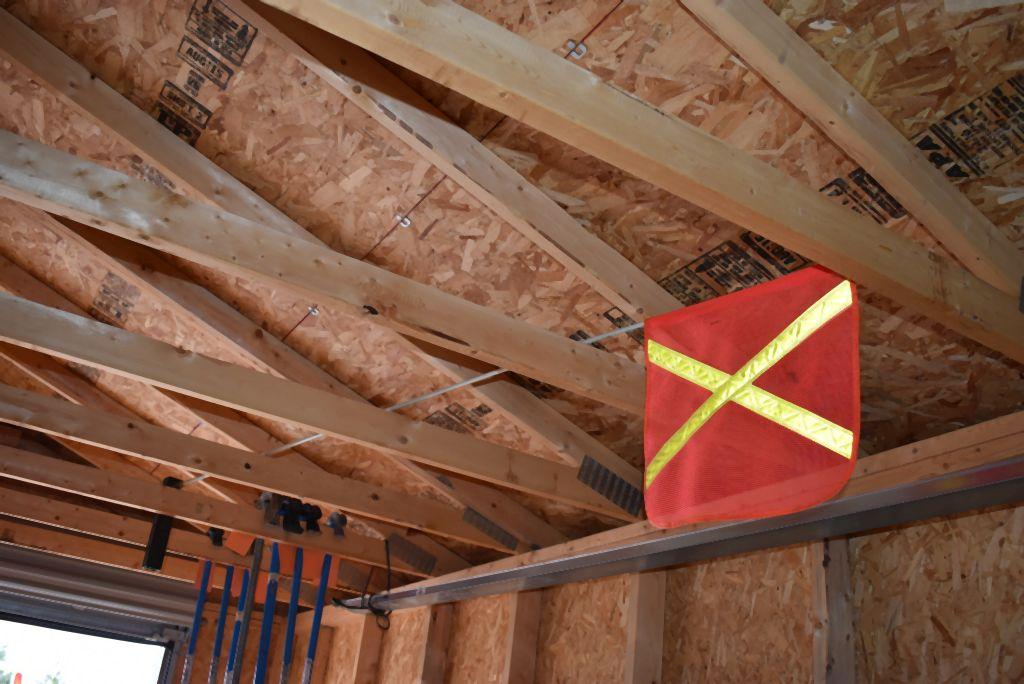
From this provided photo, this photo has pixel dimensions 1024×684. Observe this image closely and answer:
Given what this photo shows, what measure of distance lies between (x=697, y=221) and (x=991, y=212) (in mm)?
932

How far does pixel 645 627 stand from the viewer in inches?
189

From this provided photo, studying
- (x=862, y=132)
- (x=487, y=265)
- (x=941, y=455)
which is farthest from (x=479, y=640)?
(x=862, y=132)

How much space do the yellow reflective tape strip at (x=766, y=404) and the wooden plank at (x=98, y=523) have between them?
4.71 meters

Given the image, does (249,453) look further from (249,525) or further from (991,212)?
(991,212)

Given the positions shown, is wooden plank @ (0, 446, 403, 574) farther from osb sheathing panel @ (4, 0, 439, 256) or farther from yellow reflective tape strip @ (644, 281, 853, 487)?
yellow reflective tape strip @ (644, 281, 853, 487)

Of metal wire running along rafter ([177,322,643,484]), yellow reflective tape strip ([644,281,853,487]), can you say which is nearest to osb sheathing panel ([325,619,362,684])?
metal wire running along rafter ([177,322,643,484])

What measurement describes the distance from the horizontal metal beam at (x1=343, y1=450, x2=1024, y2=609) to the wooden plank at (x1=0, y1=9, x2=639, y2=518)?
0.56m

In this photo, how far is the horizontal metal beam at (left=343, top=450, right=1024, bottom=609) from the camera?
3303 mm

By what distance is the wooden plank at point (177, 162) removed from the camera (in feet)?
12.3

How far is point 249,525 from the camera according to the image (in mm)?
6062

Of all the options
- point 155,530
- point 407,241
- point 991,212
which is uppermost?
point 407,241

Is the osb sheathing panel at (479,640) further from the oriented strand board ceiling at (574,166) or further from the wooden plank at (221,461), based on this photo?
the oriented strand board ceiling at (574,166)

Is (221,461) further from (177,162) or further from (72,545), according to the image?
(72,545)

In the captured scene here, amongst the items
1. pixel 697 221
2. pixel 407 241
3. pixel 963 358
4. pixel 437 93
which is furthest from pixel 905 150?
pixel 407 241
